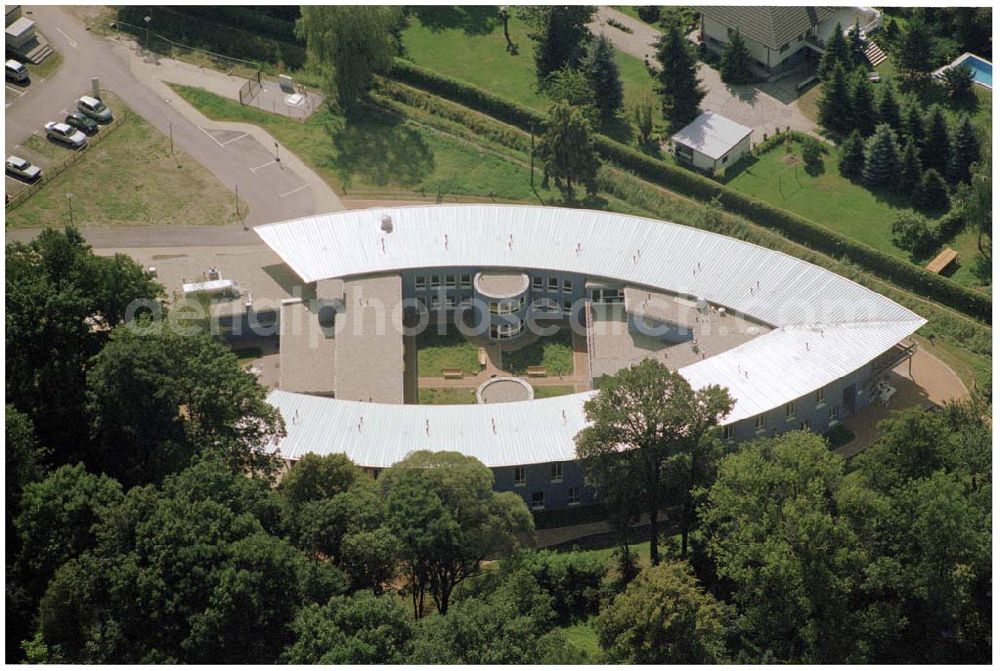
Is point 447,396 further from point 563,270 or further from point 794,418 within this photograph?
point 794,418

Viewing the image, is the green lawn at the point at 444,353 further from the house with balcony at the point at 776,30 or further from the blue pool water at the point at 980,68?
the blue pool water at the point at 980,68

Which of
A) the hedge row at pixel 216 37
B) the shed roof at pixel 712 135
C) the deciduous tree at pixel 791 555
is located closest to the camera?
the deciduous tree at pixel 791 555

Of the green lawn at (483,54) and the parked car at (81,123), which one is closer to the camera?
the parked car at (81,123)

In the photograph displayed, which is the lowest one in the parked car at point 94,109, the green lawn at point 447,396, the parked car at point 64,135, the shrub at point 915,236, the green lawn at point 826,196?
the green lawn at point 447,396

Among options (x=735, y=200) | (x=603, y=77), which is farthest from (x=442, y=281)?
(x=603, y=77)

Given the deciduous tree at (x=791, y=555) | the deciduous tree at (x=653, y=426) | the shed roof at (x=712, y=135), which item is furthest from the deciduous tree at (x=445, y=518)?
→ the shed roof at (x=712, y=135)

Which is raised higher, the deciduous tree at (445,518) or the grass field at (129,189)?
the grass field at (129,189)
